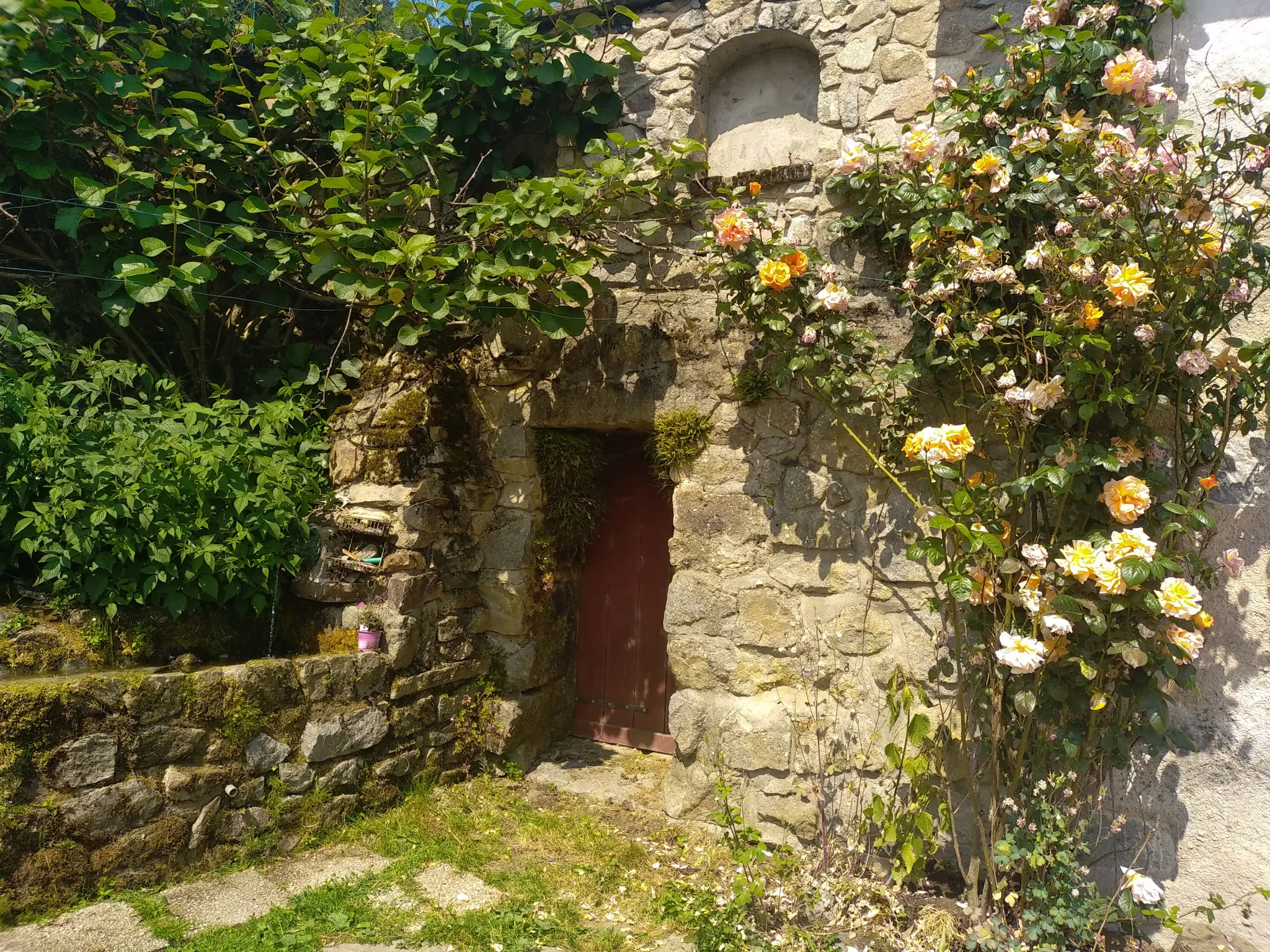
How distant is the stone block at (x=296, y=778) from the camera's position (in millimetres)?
3088

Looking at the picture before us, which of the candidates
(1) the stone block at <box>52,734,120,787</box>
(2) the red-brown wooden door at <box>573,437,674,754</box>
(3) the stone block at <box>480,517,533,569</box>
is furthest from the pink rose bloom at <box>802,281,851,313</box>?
(1) the stone block at <box>52,734,120,787</box>

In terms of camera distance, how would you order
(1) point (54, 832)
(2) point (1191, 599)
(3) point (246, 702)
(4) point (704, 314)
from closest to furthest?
(2) point (1191, 599) < (1) point (54, 832) < (3) point (246, 702) < (4) point (704, 314)

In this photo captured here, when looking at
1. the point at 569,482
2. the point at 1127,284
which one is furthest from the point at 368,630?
the point at 1127,284

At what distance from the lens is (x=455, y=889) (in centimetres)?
290

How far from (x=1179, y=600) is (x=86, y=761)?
3303 mm

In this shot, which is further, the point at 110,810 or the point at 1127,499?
the point at 110,810

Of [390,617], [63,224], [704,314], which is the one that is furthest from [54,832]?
[704,314]

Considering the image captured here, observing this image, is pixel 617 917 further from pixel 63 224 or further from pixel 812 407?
pixel 63 224

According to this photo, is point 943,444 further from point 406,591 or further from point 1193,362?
point 406,591

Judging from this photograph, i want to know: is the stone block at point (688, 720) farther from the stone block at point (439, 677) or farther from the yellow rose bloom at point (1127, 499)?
the yellow rose bloom at point (1127, 499)

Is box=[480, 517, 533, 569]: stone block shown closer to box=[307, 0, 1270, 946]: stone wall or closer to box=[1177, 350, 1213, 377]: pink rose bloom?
box=[307, 0, 1270, 946]: stone wall

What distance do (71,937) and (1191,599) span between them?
3331 mm

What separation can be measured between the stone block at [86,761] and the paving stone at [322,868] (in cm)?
66

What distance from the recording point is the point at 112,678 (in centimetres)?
272
